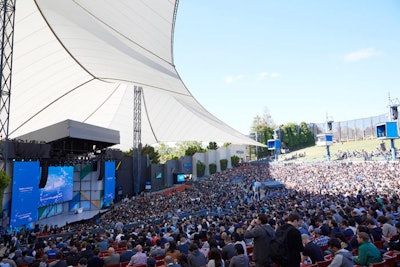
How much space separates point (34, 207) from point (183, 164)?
25.0 metres

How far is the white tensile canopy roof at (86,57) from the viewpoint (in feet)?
47.1

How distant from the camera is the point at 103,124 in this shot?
3162 cm

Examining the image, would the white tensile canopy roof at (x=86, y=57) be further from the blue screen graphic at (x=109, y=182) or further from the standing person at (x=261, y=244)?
the standing person at (x=261, y=244)

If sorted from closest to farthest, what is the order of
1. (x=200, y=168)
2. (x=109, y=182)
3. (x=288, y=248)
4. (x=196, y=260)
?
(x=288, y=248) → (x=196, y=260) → (x=109, y=182) → (x=200, y=168)

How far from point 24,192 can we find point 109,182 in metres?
9.75

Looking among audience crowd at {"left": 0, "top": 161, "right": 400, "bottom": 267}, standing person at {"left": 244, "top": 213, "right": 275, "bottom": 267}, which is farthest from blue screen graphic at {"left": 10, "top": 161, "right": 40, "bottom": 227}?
standing person at {"left": 244, "top": 213, "right": 275, "bottom": 267}

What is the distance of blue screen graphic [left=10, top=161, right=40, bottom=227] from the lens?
1479 cm

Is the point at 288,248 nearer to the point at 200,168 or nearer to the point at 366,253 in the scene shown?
the point at 366,253

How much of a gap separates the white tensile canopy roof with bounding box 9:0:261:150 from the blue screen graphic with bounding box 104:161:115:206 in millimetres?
6033

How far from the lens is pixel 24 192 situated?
15.4 metres

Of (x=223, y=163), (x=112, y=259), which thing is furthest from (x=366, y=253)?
(x=223, y=163)

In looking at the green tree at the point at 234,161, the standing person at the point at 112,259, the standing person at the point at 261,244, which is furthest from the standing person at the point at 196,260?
the green tree at the point at 234,161

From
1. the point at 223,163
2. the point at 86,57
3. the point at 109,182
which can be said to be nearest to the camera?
the point at 86,57

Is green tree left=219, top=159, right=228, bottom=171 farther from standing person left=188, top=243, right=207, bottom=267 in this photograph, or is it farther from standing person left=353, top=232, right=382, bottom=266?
standing person left=353, top=232, right=382, bottom=266
